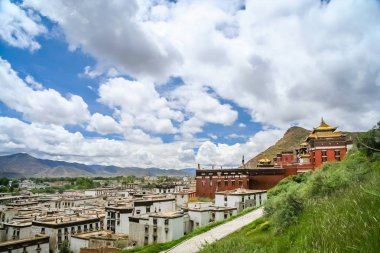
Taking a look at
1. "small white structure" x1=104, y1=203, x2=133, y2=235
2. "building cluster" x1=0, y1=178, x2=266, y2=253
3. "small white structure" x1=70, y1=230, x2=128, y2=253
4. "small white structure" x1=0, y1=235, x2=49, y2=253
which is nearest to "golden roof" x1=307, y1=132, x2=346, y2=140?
"building cluster" x1=0, y1=178, x2=266, y2=253

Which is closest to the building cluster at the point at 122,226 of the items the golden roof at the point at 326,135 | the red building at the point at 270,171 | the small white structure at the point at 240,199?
the small white structure at the point at 240,199

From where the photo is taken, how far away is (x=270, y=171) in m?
45.2

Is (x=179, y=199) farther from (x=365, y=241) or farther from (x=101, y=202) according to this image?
(x=365, y=241)

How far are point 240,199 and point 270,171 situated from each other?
30.9 ft

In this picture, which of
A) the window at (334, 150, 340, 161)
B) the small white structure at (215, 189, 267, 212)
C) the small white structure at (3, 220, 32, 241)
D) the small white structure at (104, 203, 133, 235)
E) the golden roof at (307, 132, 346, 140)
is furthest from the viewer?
the golden roof at (307, 132, 346, 140)

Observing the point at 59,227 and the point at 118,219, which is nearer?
the point at 59,227

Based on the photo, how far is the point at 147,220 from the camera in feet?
112

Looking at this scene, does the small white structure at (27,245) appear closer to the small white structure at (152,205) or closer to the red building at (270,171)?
the small white structure at (152,205)

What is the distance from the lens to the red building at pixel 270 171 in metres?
41.7

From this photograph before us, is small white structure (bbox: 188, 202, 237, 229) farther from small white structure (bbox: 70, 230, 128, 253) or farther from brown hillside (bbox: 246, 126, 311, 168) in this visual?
brown hillside (bbox: 246, 126, 311, 168)

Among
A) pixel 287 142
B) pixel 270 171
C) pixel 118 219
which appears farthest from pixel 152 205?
pixel 287 142

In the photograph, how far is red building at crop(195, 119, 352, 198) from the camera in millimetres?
41656

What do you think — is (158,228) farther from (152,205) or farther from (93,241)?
(152,205)

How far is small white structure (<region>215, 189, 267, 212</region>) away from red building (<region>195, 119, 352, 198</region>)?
187 inches
